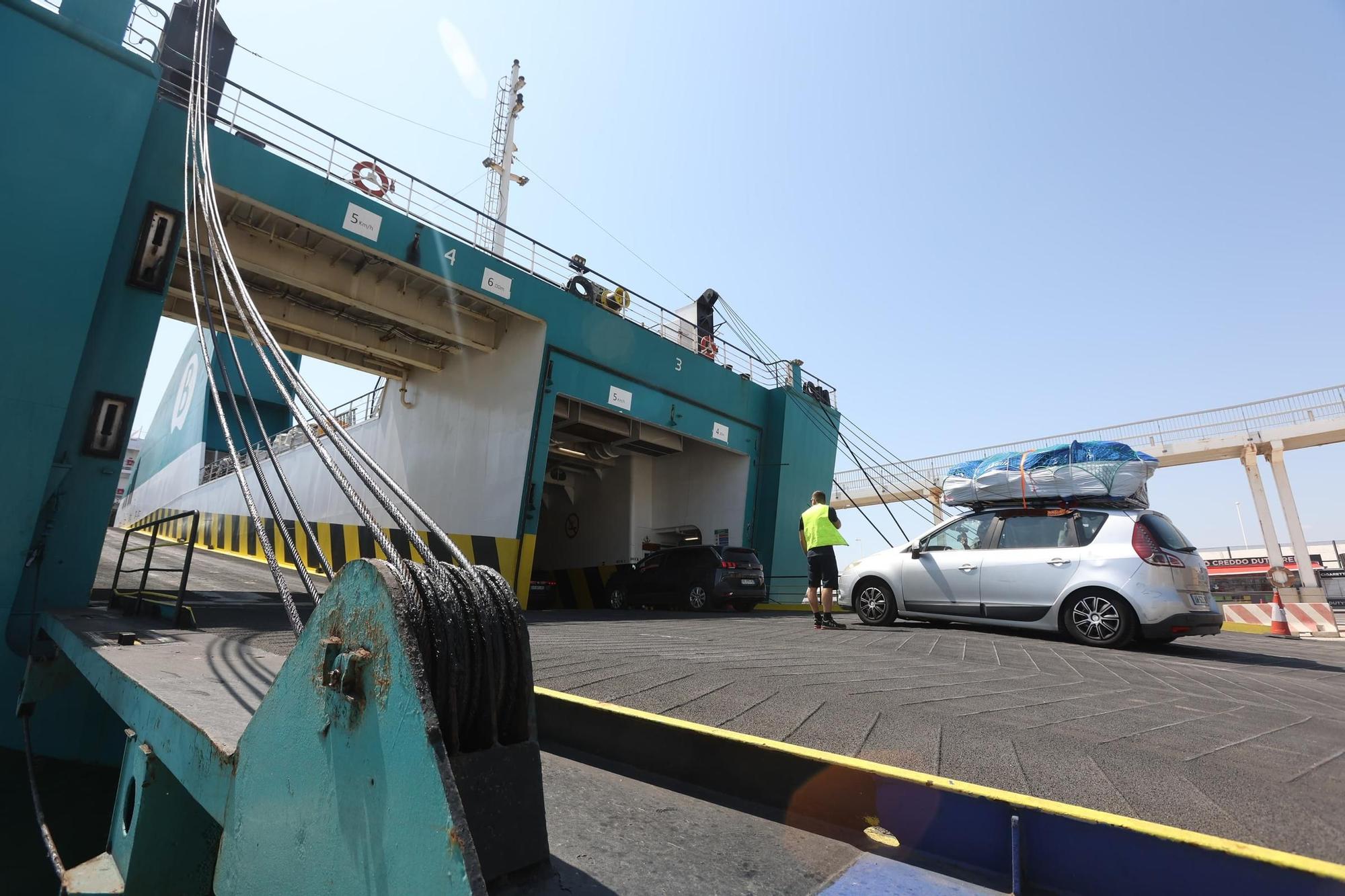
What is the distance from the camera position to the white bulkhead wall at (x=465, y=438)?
33.0 feet

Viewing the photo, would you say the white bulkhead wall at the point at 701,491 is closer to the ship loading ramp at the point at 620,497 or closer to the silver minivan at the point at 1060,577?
the ship loading ramp at the point at 620,497

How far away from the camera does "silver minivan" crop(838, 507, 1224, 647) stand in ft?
17.8

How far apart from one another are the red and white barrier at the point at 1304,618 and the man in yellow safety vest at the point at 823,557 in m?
8.82

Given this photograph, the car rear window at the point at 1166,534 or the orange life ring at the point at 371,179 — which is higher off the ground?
the orange life ring at the point at 371,179

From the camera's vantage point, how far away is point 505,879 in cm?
141

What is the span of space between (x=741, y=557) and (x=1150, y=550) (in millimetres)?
6876

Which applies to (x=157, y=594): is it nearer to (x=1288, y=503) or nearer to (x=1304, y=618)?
(x=1304, y=618)

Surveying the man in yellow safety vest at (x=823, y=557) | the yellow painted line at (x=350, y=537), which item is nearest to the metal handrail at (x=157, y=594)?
the yellow painted line at (x=350, y=537)

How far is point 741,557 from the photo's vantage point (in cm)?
1159

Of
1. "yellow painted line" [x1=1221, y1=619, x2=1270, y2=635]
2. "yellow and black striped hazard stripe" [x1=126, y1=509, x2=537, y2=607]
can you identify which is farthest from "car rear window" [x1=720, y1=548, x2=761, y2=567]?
"yellow painted line" [x1=1221, y1=619, x2=1270, y2=635]

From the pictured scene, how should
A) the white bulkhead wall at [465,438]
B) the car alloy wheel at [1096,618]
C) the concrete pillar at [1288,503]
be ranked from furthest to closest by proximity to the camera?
the concrete pillar at [1288,503]
the white bulkhead wall at [465,438]
the car alloy wheel at [1096,618]

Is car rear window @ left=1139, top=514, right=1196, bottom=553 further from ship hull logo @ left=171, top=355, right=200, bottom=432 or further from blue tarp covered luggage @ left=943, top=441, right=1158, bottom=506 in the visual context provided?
ship hull logo @ left=171, top=355, right=200, bottom=432

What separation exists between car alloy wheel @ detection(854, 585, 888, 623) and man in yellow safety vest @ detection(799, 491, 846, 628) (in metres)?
0.41

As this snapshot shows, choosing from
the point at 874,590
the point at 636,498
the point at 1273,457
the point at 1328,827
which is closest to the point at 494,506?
the point at 636,498
